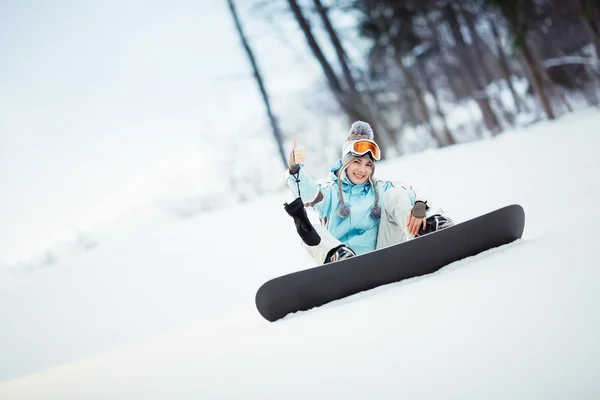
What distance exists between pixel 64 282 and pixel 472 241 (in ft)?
24.2

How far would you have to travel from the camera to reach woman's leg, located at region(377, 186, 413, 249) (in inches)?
129

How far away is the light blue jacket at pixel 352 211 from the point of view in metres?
3.34

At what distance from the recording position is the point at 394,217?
11.0 ft

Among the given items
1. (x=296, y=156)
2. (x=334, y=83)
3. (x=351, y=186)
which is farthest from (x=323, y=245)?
(x=334, y=83)

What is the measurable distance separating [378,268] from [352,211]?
0.53 m

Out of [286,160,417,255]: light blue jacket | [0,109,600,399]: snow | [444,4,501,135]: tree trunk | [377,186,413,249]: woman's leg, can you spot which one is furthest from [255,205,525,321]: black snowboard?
[444,4,501,135]: tree trunk

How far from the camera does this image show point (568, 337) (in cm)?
150

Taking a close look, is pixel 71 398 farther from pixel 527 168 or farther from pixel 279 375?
pixel 527 168

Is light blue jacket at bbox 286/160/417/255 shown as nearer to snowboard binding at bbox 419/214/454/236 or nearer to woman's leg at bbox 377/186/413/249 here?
woman's leg at bbox 377/186/413/249

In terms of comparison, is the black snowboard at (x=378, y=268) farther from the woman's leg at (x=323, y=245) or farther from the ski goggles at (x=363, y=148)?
the ski goggles at (x=363, y=148)

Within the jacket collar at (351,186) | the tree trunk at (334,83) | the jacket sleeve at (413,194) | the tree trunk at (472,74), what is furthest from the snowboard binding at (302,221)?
the tree trunk at (472,74)

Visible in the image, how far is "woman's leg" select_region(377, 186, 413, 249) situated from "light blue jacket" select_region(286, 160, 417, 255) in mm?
42

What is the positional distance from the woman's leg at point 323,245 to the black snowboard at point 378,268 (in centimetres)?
19

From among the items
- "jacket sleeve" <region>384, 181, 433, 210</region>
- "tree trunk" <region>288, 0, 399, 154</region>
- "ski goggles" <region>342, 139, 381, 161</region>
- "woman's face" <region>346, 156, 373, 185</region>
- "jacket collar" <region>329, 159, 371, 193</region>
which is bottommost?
"jacket sleeve" <region>384, 181, 433, 210</region>
